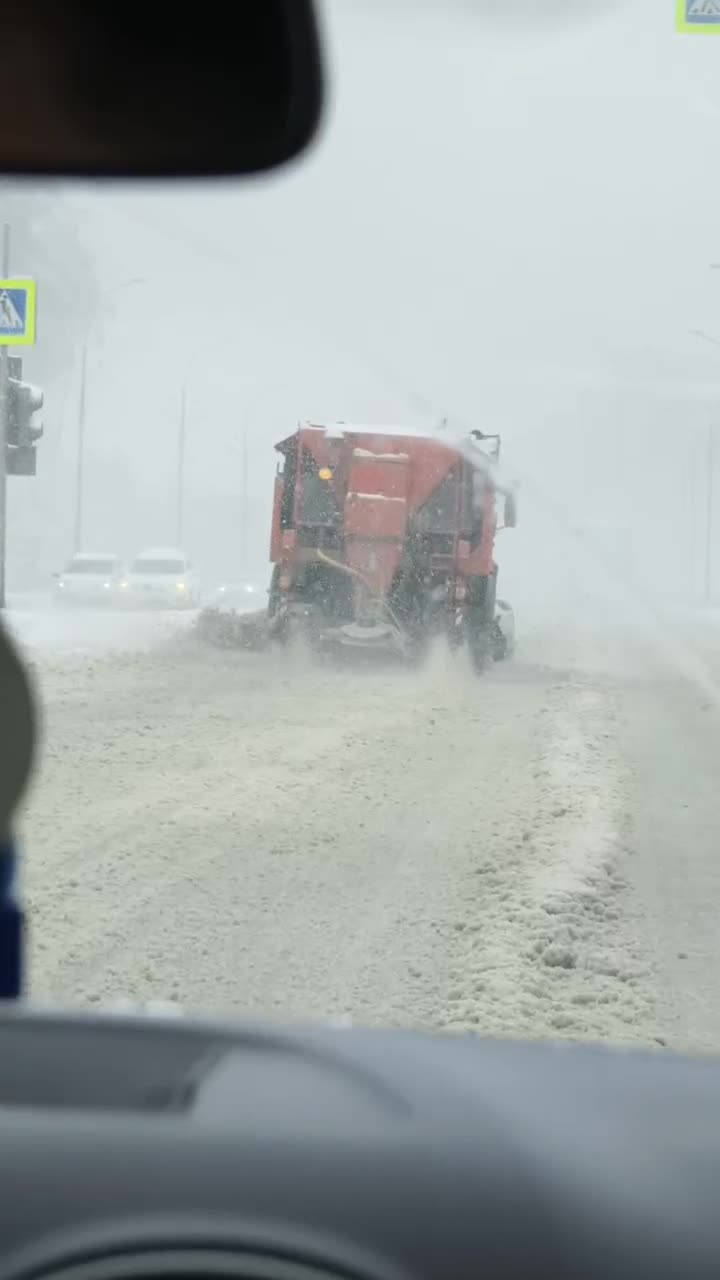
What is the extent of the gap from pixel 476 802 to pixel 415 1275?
8537mm

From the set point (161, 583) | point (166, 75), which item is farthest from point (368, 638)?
point (166, 75)

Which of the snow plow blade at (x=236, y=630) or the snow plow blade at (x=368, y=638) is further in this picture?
the snow plow blade at (x=236, y=630)

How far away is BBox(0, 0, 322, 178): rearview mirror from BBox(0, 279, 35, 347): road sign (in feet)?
55.3

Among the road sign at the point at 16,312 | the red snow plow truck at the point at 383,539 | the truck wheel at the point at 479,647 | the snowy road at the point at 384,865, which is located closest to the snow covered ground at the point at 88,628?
the red snow plow truck at the point at 383,539

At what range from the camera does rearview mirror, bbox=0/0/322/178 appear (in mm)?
1700

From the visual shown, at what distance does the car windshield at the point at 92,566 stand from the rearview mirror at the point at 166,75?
133 feet

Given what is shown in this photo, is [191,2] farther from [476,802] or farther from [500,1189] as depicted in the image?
[476,802]

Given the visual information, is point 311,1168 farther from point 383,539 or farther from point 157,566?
point 157,566

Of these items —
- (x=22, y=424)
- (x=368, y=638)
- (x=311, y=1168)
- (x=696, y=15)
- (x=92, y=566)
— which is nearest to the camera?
(x=311, y=1168)

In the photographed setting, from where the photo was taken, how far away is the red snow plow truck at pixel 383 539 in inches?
907

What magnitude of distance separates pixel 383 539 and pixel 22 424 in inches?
506

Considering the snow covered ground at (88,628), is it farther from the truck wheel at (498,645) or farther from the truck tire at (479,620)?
the truck wheel at (498,645)

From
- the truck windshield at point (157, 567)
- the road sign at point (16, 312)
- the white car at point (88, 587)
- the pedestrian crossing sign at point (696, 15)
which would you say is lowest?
the white car at point (88, 587)

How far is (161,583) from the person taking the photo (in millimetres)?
40062
